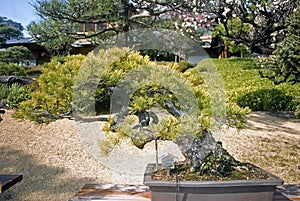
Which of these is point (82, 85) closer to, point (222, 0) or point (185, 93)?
point (185, 93)

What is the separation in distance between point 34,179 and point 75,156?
25.0 inches

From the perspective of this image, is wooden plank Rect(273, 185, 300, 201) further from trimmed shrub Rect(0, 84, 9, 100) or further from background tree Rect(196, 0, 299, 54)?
trimmed shrub Rect(0, 84, 9, 100)

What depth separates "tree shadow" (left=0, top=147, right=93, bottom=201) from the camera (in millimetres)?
2565

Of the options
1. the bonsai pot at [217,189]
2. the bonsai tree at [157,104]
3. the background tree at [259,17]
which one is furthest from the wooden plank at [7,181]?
the background tree at [259,17]

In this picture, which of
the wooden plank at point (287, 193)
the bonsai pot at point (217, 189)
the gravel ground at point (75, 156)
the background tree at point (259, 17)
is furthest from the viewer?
the background tree at point (259, 17)

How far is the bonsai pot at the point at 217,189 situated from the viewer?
133 centimetres

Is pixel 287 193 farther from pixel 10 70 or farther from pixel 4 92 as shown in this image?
pixel 10 70

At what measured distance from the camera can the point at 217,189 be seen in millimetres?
1342

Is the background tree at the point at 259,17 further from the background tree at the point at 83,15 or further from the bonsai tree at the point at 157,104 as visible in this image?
the bonsai tree at the point at 157,104

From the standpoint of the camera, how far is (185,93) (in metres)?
1.54

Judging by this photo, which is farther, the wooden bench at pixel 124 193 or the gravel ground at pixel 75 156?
the gravel ground at pixel 75 156

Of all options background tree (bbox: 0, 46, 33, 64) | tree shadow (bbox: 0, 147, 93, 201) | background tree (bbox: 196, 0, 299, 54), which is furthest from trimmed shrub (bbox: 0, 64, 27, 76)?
background tree (bbox: 196, 0, 299, 54)

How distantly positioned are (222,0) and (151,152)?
6.33ft

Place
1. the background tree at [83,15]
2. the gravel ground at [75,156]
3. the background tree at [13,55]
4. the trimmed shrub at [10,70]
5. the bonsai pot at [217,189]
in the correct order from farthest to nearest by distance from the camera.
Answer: the background tree at [13,55]
the trimmed shrub at [10,70]
the background tree at [83,15]
the gravel ground at [75,156]
the bonsai pot at [217,189]
